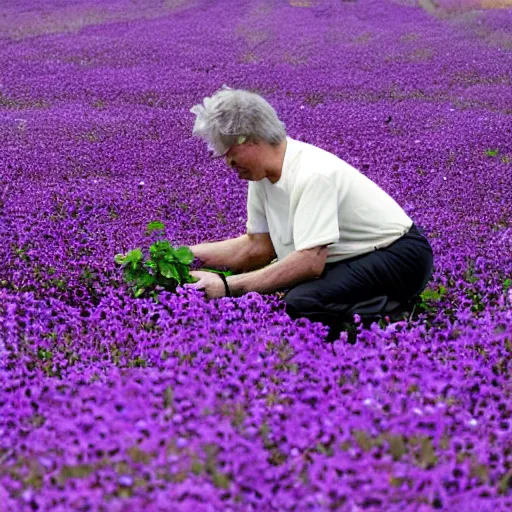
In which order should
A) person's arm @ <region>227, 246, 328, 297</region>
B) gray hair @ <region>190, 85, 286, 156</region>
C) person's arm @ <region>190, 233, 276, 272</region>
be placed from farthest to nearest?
person's arm @ <region>190, 233, 276, 272</region> → person's arm @ <region>227, 246, 328, 297</region> → gray hair @ <region>190, 85, 286, 156</region>

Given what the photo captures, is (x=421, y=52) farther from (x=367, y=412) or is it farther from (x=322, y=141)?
(x=367, y=412)

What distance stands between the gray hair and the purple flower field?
803 mm

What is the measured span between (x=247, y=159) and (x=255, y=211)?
0.57m

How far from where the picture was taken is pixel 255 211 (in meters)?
4.36

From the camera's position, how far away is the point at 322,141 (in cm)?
827

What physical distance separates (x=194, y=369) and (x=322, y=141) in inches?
227

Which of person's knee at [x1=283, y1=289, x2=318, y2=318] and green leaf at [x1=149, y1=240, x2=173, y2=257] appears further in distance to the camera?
green leaf at [x1=149, y1=240, x2=173, y2=257]

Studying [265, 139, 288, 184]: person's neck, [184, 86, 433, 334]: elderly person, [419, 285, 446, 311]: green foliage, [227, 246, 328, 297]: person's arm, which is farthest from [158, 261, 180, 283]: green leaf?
[419, 285, 446, 311]: green foliage

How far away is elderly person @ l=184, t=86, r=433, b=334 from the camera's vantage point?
146 inches

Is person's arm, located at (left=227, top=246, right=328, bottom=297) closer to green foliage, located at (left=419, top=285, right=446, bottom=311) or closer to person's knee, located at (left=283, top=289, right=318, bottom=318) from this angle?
person's knee, located at (left=283, top=289, right=318, bottom=318)

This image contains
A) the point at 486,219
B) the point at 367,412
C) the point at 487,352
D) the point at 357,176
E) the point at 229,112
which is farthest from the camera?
the point at 486,219

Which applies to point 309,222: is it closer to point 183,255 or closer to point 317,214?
point 317,214

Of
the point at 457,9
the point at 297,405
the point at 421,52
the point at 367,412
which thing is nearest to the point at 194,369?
the point at 297,405

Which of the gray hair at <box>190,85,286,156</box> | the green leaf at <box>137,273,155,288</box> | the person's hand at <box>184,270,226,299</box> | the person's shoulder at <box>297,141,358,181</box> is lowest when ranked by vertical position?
the person's hand at <box>184,270,226,299</box>
